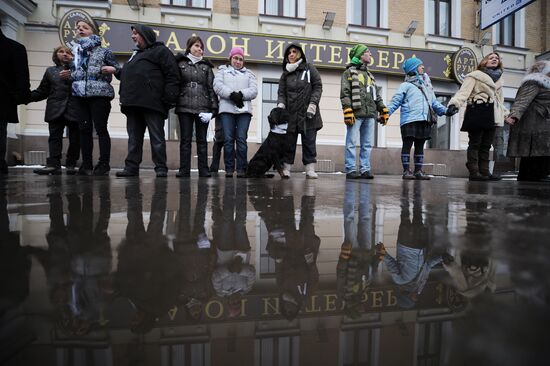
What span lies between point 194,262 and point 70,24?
35.0 ft

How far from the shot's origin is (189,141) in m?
5.14

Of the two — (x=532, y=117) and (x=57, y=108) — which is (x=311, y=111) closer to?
(x=532, y=117)

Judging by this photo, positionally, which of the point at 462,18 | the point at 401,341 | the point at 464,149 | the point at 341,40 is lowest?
the point at 401,341

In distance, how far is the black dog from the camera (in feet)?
16.1

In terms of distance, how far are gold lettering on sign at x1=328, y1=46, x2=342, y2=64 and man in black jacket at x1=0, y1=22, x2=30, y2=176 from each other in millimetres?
8140

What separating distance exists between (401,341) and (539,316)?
0.25 m

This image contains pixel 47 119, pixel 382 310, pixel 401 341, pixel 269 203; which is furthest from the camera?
pixel 47 119

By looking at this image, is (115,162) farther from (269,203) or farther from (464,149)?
(464,149)

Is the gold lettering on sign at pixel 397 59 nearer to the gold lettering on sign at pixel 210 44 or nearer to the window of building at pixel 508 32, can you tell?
the window of building at pixel 508 32

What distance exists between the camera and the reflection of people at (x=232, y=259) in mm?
839

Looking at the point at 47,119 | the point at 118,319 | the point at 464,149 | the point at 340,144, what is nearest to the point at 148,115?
the point at 47,119

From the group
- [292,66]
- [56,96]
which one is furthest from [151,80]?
[292,66]

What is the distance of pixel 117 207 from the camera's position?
76.7 inches

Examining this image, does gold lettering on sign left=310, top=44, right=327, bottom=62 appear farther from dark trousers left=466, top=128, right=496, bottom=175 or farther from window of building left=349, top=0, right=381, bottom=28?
dark trousers left=466, top=128, right=496, bottom=175
